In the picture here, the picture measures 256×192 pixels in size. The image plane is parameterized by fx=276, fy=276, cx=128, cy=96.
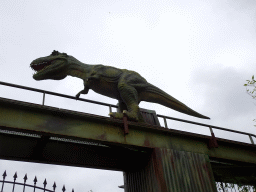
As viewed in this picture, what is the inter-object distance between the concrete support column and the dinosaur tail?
8.49 ft

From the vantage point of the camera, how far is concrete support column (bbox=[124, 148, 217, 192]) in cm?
→ 771

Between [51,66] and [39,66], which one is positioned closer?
[51,66]

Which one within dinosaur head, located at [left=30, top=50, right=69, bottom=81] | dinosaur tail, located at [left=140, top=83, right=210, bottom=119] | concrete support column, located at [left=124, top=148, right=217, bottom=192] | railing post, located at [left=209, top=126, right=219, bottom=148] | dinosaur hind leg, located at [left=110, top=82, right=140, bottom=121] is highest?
dinosaur head, located at [left=30, top=50, right=69, bottom=81]

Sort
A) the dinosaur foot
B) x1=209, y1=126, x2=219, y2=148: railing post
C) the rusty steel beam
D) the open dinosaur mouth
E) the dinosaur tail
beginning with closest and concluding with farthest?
the rusty steel beam
the dinosaur foot
x1=209, y1=126, x2=219, y2=148: railing post
the open dinosaur mouth
the dinosaur tail

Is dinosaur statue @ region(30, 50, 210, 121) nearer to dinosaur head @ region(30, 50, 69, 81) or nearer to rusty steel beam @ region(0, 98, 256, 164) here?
dinosaur head @ region(30, 50, 69, 81)

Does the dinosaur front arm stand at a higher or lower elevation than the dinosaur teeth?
lower

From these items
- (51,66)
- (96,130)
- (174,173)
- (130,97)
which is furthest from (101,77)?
(174,173)

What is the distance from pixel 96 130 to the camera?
7719mm

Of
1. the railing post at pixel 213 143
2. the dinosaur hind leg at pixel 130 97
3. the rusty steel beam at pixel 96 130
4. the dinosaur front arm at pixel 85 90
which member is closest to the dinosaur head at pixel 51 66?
the dinosaur front arm at pixel 85 90

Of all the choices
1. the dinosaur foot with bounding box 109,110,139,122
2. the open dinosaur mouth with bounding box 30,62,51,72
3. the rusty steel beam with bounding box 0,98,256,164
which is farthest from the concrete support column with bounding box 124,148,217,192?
the open dinosaur mouth with bounding box 30,62,51,72

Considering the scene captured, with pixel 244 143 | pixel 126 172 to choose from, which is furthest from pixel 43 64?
pixel 244 143

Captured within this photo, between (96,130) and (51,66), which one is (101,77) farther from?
(96,130)

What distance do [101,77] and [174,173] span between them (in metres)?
4.04

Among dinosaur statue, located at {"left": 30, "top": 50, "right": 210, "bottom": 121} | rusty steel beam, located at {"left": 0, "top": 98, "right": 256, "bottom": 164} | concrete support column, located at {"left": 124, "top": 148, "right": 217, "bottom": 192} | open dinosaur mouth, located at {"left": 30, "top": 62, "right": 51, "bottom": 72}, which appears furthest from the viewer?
open dinosaur mouth, located at {"left": 30, "top": 62, "right": 51, "bottom": 72}
